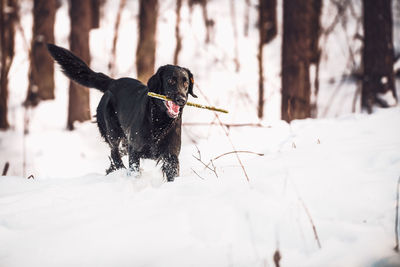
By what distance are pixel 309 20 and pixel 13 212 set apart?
500cm

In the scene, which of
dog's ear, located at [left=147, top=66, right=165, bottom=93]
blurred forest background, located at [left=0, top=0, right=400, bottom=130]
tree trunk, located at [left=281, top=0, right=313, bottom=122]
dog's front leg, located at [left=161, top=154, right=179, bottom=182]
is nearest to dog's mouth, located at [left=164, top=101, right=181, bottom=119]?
dog's ear, located at [left=147, top=66, right=165, bottom=93]

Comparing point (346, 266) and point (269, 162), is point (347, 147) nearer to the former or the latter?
point (269, 162)

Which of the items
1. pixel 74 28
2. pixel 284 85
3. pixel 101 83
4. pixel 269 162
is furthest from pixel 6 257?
pixel 74 28

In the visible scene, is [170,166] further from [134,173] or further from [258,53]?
[258,53]

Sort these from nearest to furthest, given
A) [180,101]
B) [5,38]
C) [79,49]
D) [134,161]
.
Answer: [180,101]
[134,161]
[79,49]
[5,38]

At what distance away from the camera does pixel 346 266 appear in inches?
45.6

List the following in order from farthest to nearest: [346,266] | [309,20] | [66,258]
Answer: [309,20] → [66,258] → [346,266]

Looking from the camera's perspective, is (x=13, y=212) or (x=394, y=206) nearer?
(x=394, y=206)

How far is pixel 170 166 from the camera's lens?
289 centimetres

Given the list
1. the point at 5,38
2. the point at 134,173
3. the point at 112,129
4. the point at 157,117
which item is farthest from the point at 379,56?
the point at 5,38

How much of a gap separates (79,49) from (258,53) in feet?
16.2

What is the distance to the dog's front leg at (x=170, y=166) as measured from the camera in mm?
2851

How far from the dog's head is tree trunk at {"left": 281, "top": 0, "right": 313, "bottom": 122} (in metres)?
2.65

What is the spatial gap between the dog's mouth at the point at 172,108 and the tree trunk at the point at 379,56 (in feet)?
13.8
